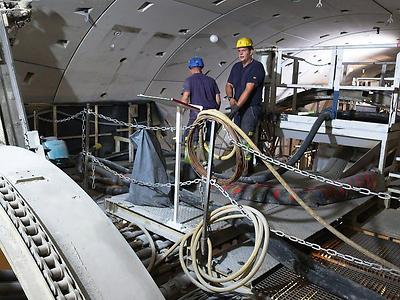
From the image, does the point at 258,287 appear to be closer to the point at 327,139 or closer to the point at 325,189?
the point at 325,189

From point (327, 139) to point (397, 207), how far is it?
126 centimetres

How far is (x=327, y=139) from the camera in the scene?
531 centimetres

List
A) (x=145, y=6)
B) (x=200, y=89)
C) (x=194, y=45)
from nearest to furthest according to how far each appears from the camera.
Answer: (x=200, y=89) → (x=145, y=6) → (x=194, y=45)

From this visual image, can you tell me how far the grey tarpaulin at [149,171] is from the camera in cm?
384

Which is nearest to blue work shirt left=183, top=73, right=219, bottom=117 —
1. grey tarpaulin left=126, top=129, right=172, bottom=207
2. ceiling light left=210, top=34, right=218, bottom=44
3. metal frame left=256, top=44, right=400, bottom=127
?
metal frame left=256, top=44, right=400, bottom=127

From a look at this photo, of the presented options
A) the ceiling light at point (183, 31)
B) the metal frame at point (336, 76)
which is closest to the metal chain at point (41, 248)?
the metal frame at point (336, 76)

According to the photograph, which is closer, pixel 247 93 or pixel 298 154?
pixel 298 154

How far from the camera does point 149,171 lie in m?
3.84

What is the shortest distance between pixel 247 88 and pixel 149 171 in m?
1.82

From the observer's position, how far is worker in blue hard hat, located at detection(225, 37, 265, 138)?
191 inches

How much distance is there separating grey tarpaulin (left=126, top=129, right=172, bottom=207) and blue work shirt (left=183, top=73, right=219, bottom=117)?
1.38 m

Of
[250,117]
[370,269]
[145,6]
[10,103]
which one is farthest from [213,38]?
[370,269]

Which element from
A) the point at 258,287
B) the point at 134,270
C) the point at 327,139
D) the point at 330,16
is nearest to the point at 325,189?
the point at 327,139

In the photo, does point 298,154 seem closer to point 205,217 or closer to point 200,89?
point 200,89
